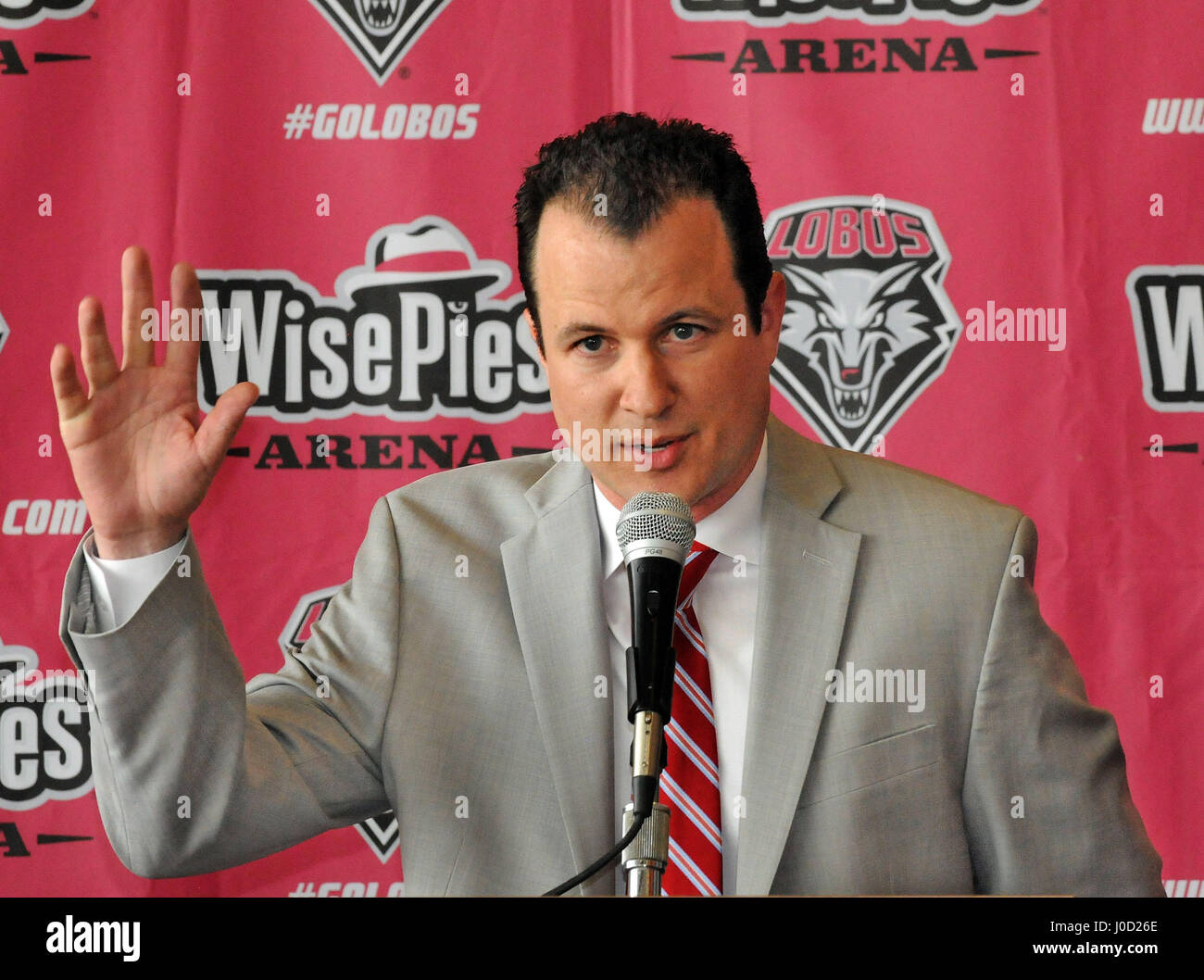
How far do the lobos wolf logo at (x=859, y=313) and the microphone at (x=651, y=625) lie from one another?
1507 millimetres

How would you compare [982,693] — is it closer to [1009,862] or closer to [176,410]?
[1009,862]

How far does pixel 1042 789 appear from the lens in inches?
61.5

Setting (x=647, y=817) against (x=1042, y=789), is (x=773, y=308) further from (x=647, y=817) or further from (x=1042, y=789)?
(x=647, y=817)

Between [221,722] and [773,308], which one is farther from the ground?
[773,308]

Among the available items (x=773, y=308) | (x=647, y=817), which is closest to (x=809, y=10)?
(x=773, y=308)

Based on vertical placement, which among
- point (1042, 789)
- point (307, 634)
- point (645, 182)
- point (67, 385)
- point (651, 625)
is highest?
point (645, 182)

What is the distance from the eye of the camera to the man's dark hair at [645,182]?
157cm

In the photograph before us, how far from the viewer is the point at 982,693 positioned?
5.23 feet

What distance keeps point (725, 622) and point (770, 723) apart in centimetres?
17

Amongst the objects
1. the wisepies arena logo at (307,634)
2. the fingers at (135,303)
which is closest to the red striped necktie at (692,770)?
the fingers at (135,303)

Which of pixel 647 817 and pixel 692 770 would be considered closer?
pixel 647 817

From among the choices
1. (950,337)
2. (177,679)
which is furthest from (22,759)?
(950,337)

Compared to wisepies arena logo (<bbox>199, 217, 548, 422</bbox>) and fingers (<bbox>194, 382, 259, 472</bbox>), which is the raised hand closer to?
fingers (<bbox>194, 382, 259, 472</bbox>)
